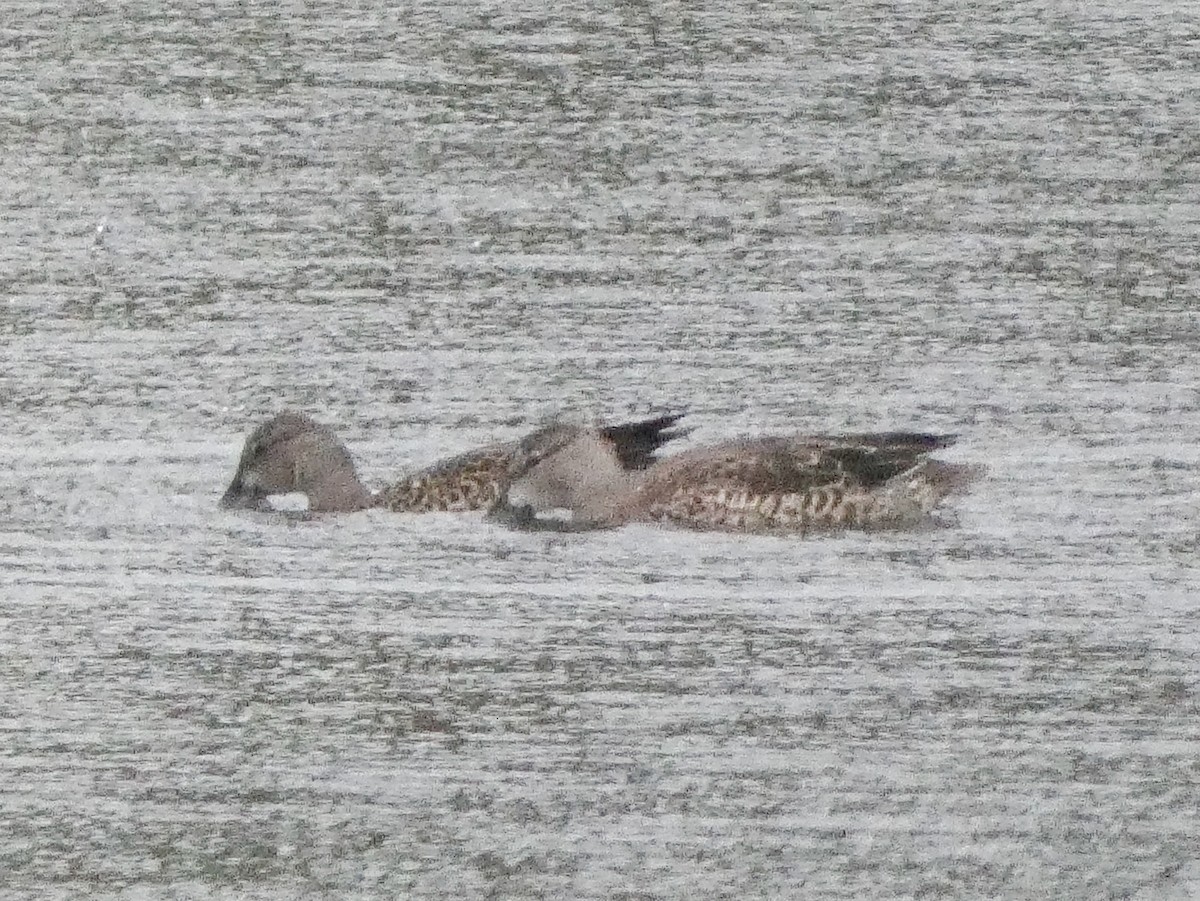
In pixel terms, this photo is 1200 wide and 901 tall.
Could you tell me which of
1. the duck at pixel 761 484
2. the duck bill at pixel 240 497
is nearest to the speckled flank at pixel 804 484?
the duck at pixel 761 484

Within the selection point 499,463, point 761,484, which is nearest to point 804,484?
point 761,484

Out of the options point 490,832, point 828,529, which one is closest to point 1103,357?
point 828,529

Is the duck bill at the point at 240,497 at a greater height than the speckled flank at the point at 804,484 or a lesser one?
greater

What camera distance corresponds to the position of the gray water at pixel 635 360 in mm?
712

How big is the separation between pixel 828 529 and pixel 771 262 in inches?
6.0

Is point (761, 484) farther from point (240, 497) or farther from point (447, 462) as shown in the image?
point (240, 497)

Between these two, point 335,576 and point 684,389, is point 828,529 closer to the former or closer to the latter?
point 684,389

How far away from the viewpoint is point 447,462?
0.71 m

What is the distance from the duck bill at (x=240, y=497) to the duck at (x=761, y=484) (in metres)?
0.13

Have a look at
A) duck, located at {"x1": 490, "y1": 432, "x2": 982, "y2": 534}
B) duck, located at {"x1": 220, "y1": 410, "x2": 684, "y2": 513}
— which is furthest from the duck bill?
duck, located at {"x1": 490, "y1": 432, "x2": 982, "y2": 534}

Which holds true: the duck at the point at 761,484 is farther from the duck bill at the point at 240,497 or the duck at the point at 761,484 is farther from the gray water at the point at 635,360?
the duck bill at the point at 240,497

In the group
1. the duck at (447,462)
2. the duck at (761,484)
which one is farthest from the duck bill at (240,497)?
the duck at (761,484)

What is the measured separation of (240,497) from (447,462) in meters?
0.12

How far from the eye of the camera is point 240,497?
722mm
